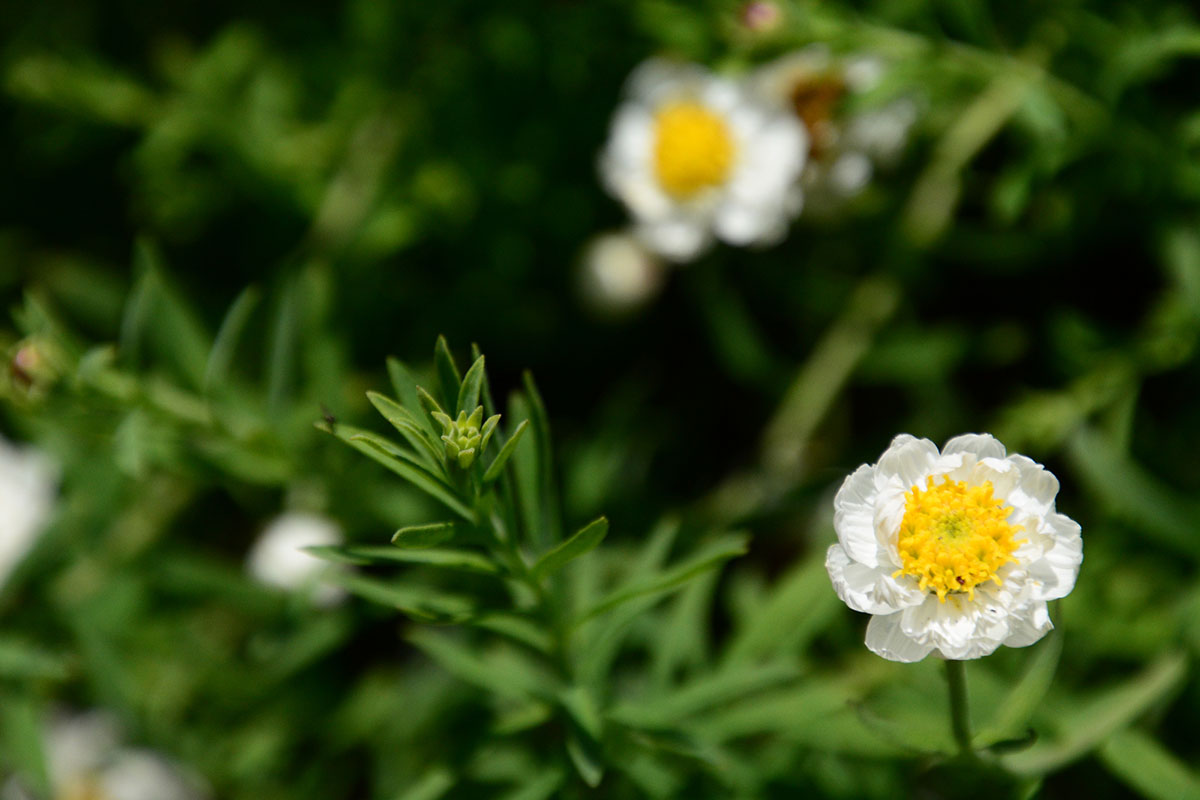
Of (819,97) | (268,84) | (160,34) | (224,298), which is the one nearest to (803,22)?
(819,97)

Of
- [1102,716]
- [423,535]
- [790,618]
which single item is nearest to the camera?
[423,535]

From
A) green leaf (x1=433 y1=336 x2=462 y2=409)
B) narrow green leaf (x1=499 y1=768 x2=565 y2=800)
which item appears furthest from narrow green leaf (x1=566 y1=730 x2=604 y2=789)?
green leaf (x1=433 y1=336 x2=462 y2=409)

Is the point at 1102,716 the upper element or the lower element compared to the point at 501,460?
lower

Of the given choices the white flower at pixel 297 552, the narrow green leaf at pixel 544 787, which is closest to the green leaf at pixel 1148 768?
the narrow green leaf at pixel 544 787

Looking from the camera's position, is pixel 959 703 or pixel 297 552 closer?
Result: pixel 959 703

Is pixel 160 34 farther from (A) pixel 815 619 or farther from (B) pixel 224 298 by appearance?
(A) pixel 815 619

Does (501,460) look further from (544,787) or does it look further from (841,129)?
(841,129)

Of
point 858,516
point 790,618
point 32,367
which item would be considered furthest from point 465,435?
point 790,618
